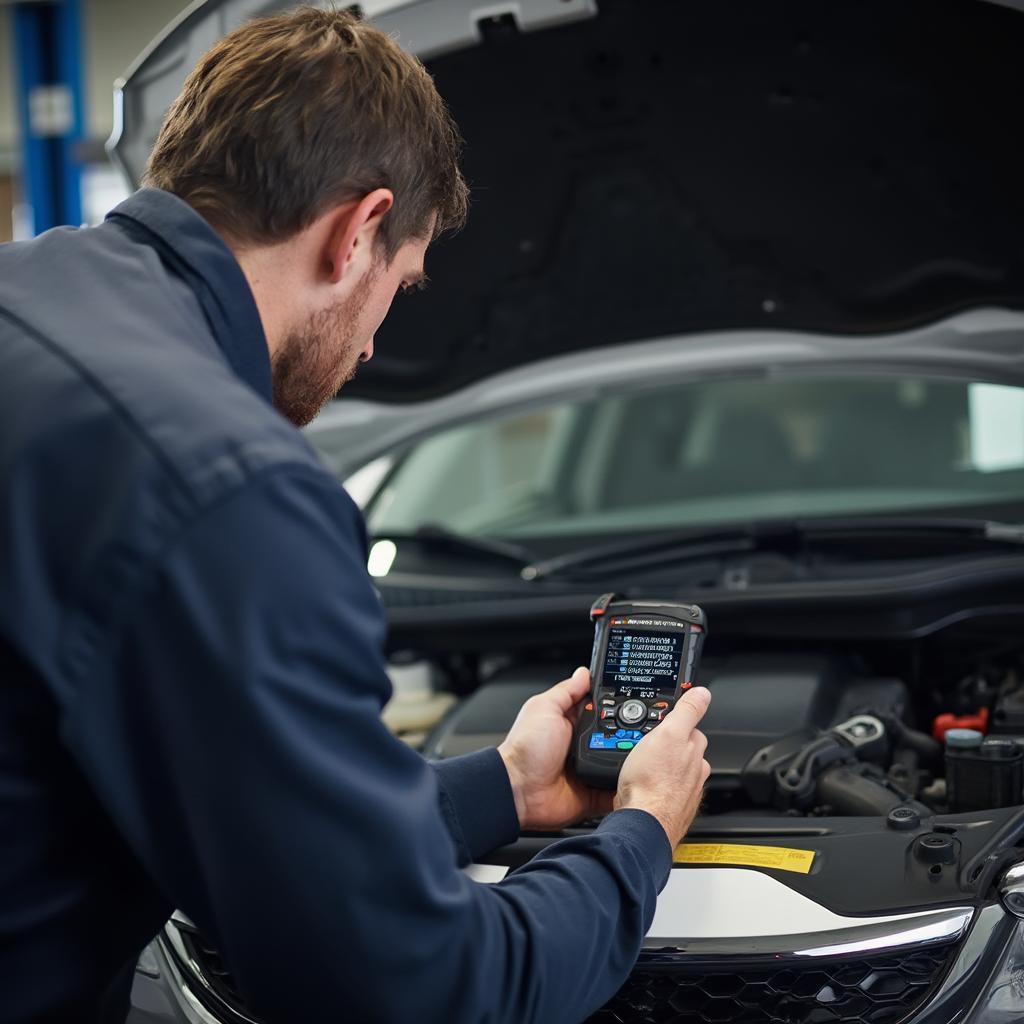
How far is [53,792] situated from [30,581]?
192 millimetres

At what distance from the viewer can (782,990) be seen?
1313 mm

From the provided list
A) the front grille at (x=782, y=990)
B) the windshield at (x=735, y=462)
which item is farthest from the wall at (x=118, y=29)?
the front grille at (x=782, y=990)

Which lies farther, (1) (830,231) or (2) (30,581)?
(1) (830,231)

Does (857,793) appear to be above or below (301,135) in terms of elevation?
below

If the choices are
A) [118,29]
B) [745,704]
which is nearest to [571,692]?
[745,704]

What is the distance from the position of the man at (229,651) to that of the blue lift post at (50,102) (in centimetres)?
485

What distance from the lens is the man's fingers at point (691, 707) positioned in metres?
1.35

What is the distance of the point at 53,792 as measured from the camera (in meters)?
1.00

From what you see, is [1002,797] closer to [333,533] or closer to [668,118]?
[333,533]

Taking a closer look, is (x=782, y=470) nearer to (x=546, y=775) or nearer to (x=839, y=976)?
(x=546, y=775)

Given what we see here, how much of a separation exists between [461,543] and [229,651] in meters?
1.50

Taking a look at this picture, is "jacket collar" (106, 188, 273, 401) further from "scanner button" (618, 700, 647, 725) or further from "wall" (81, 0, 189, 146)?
"wall" (81, 0, 189, 146)

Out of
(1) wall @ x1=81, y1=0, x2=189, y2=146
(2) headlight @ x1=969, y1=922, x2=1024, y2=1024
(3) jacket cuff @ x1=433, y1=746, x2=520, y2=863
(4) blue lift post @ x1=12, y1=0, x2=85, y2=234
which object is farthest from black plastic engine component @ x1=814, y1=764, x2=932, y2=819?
(1) wall @ x1=81, y1=0, x2=189, y2=146

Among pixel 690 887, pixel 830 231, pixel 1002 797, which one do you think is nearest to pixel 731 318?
pixel 830 231
